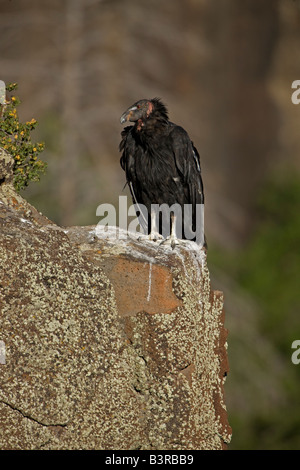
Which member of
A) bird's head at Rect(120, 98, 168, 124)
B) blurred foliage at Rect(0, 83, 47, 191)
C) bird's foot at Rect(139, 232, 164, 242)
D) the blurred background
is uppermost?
the blurred background

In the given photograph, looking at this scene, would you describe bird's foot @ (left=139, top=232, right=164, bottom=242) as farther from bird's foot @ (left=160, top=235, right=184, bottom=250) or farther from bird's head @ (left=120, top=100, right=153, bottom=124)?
bird's head @ (left=120, top=100, right=153, bottom=124)

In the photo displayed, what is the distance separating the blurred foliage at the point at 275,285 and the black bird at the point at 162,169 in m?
10.8

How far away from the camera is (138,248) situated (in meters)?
6.57

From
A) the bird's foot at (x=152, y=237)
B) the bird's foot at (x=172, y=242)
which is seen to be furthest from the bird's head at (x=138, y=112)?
the bird's foot at (x=172, y=242)

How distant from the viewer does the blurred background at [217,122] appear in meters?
19.2

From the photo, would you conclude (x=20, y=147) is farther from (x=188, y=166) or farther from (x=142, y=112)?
(x=188, y=166)

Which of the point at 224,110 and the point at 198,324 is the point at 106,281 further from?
the point at 224,110

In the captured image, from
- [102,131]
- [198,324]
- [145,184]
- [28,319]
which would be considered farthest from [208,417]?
[102,131]

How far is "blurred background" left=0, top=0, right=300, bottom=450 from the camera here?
19250 mm

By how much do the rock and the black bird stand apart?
4.97 feet

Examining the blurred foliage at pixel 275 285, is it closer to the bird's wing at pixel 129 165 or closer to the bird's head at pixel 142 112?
the bird's wing at pixel 129 165

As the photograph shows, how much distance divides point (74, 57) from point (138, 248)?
1348 centimetres

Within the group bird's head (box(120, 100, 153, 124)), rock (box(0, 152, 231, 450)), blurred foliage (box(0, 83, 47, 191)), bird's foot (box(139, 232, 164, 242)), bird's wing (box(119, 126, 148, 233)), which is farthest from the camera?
bird's wing (box(119, 126, 148, 233))

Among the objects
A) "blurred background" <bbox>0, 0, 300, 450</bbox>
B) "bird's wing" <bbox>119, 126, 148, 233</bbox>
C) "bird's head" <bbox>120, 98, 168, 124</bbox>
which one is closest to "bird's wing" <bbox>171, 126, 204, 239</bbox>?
"bird's head" <bbox>120, 98, 168, 124</bbox>
